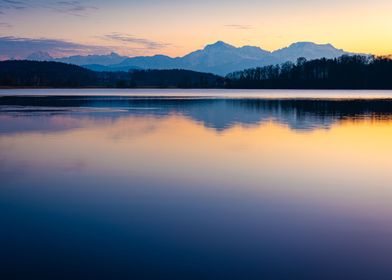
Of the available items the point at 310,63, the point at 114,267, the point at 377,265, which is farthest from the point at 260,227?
the point at 310,63

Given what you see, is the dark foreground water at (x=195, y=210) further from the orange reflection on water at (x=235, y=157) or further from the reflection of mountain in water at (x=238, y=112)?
the reflection of mountain in water at (x=238, y=112)

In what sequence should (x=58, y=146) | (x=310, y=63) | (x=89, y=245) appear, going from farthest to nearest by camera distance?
(x=310, y=63)
(x=58, y=146)
(x=89, y=245)

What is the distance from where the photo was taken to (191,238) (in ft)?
26.2

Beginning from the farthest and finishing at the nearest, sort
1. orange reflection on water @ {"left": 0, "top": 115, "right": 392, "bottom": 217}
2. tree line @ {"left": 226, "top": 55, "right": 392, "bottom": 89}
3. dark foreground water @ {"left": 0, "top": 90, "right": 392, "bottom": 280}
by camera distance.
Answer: tree line @ {"left": 226, "top": 55, "right": 392, "bottom": 89}, orange reflection on water @ {"left": 0, "top": 115, "right": 392, "bottom": 217}, dark foreground water @ {"left": 0, "top": 90, "right": 392, "bottom": 280}

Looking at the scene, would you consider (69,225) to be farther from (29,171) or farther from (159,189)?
(29,171)

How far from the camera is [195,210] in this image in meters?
9.87

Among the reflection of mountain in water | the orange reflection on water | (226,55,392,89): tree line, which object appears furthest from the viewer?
(226,55,392,89): tree line

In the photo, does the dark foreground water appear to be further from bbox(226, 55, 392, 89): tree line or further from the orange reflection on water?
bbox(226, 55, 392, 89): tree line

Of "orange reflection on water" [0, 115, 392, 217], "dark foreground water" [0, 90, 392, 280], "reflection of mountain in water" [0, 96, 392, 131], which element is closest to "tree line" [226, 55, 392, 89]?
"reflection of mountain in water" [0, 96, 392, 131]

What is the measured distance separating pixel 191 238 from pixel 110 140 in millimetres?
15013

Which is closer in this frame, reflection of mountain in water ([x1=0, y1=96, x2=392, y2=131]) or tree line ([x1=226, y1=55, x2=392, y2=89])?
reflection of mountain in water ([x1=0, y1=96, x2=392, y2=131])

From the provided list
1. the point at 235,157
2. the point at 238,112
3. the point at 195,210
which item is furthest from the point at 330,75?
the point at 195,210

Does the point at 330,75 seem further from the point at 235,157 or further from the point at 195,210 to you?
the point at 195,210

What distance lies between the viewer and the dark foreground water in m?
6.80
